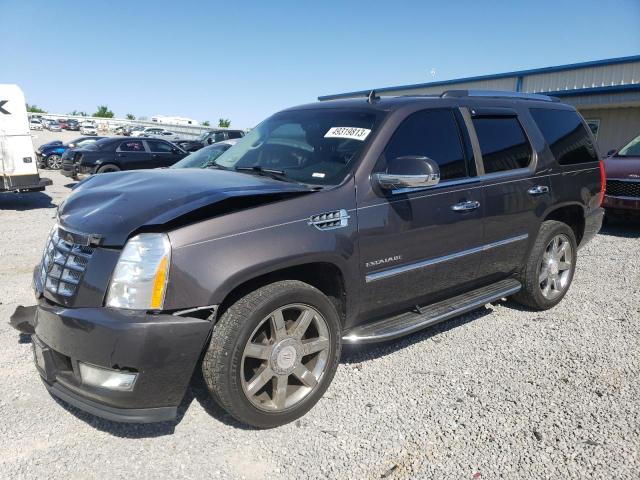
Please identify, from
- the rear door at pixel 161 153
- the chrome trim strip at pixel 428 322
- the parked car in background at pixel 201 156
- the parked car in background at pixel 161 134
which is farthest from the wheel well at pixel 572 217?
the parked car in background at pixel 161 134

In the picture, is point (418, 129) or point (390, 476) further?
Answer: point (418, 129)

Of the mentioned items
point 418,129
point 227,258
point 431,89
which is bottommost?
point 227,258

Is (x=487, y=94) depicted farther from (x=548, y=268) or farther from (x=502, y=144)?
(x=548, y=268)

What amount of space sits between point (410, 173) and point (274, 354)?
4.48ft

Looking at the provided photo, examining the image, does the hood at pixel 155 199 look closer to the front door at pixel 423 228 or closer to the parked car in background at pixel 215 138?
the front door at pixel 423 228

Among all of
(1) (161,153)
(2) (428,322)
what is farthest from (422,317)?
(1) (161,153)

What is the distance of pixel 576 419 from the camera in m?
3.08

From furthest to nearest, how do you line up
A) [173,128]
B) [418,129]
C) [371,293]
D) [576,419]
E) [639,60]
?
[173,128] < [639,60] < [418,129] < [371,293] < [576,419]

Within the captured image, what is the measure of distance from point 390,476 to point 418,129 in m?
2.31

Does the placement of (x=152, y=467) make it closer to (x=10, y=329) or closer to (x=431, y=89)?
(x=10, y=329)

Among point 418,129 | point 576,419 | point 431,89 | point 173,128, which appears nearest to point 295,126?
point 418,129

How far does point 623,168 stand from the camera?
888 cm

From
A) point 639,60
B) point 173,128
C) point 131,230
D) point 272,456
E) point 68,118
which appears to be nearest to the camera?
point 131,230

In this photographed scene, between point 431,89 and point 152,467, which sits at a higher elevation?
point 431,89
